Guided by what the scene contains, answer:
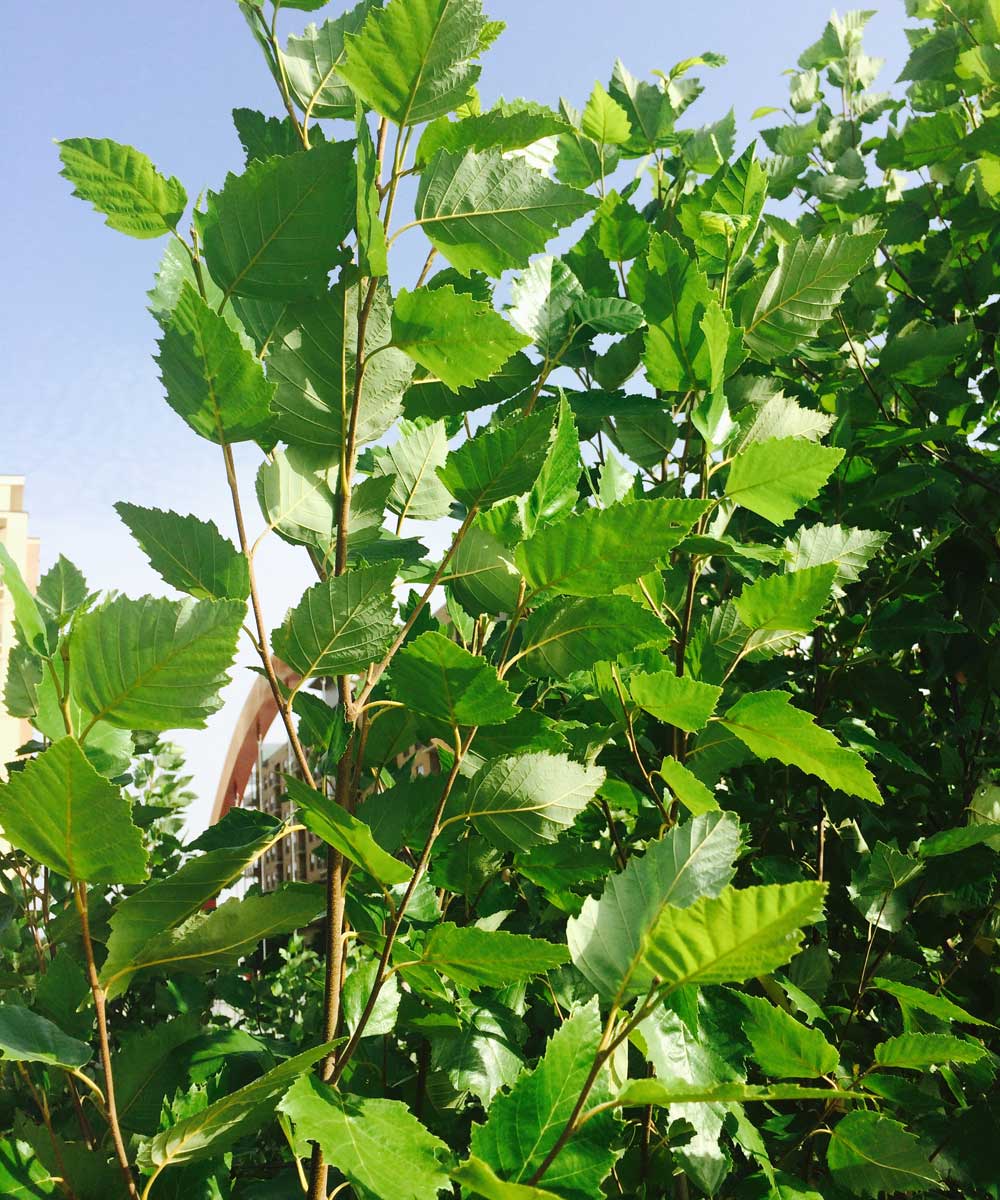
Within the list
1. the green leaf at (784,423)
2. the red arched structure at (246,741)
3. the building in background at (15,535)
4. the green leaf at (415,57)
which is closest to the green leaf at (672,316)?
the green leaf at (784,423)

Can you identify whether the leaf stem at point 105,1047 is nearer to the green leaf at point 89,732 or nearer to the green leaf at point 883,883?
the green leaf at point 89,732

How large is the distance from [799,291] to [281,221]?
55 cm

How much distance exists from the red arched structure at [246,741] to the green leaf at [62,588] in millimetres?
835

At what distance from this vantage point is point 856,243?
0.94 m

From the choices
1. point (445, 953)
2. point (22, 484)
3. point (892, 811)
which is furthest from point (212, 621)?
point (22, 484)

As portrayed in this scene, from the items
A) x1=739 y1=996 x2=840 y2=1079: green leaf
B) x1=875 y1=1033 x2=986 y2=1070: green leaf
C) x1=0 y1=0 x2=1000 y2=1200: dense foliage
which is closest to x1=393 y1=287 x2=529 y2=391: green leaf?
x1=0 y1=0 x2=1000 y2=1200: dense foliage

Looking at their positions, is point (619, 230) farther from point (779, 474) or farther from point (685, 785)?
point (685, 785)

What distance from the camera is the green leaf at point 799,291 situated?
0.93m

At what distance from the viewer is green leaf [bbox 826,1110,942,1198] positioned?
0.86 meters

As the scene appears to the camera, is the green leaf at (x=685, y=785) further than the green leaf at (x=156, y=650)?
Yes

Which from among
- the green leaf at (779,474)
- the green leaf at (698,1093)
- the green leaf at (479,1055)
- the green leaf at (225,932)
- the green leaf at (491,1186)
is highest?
the green leaf at (779,474)

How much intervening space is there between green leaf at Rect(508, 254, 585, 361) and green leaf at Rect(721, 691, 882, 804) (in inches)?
13.9

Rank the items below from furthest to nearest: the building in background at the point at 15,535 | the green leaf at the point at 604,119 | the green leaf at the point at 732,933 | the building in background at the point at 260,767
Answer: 1. the building in background at the point at 15,535
2. the building in background at the point at 260,767
3. the green leaf at the point at 604,119
4. the green leaf at the point at 732,933

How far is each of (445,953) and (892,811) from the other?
1005 mm
